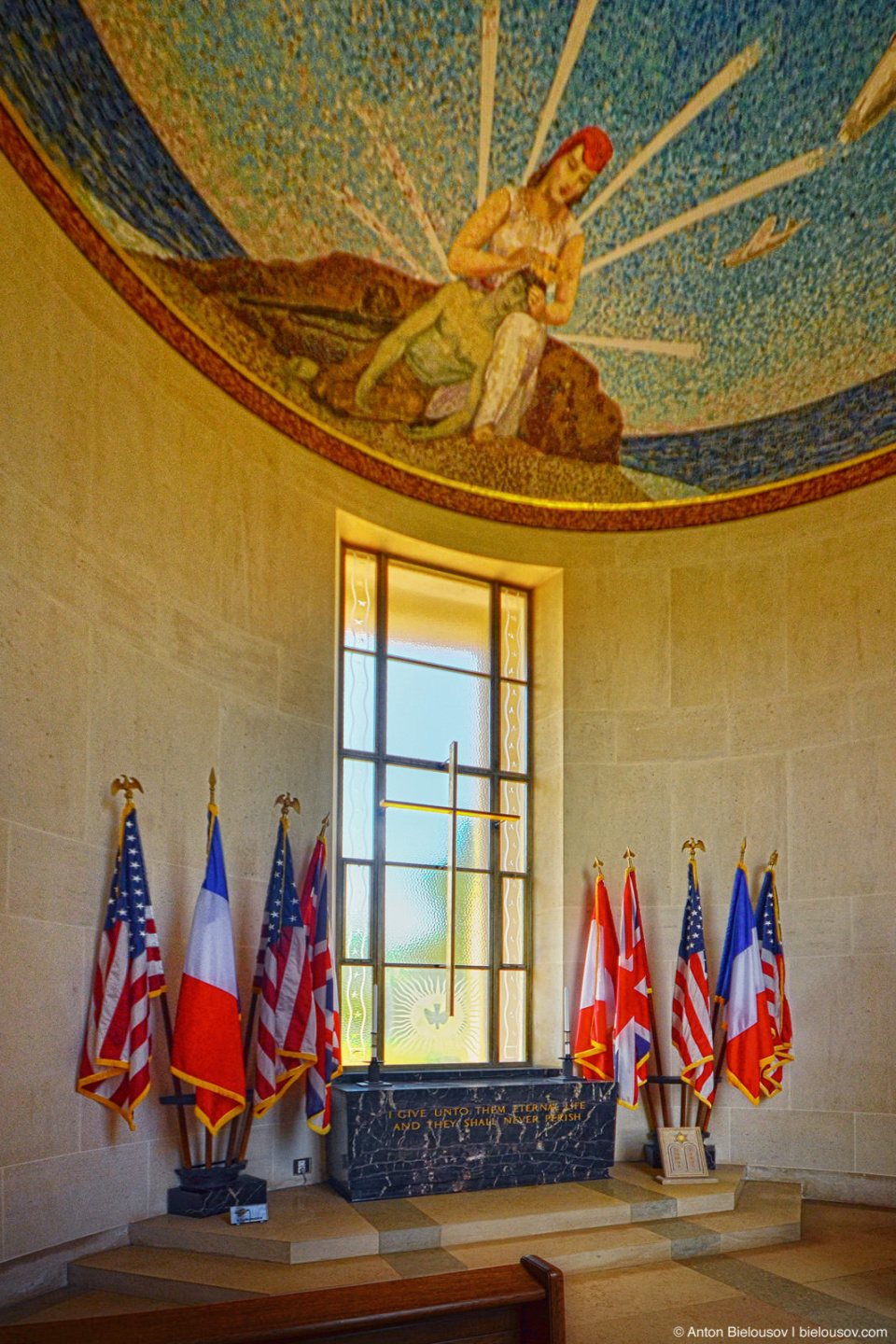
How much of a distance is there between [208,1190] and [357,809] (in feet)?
10.9

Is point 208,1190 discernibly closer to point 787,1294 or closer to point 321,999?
point 321,999

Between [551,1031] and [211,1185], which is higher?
[551,1031]

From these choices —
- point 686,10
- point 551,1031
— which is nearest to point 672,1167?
point 551,1031

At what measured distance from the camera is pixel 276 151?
8164mm

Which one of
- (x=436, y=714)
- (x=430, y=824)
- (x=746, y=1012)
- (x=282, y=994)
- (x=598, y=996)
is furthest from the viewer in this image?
(x=436, y=714)

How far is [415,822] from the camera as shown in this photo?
950 cm

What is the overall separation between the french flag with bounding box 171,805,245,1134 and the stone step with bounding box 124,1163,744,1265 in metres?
0.62

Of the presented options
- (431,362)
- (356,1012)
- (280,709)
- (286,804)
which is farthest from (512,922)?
(431,362)

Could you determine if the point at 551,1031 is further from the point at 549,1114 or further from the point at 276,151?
the point at 276,151

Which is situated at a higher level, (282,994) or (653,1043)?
(282,994)

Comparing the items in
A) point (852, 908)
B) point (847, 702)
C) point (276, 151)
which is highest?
point (276, 151)

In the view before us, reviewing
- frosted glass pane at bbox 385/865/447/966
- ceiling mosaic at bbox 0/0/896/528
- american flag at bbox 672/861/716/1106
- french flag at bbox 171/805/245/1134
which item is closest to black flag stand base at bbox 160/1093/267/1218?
french flag at bbox 171/805/245/1134

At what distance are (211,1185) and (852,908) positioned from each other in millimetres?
5235

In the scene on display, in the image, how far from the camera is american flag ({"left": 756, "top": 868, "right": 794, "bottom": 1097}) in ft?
28.1
